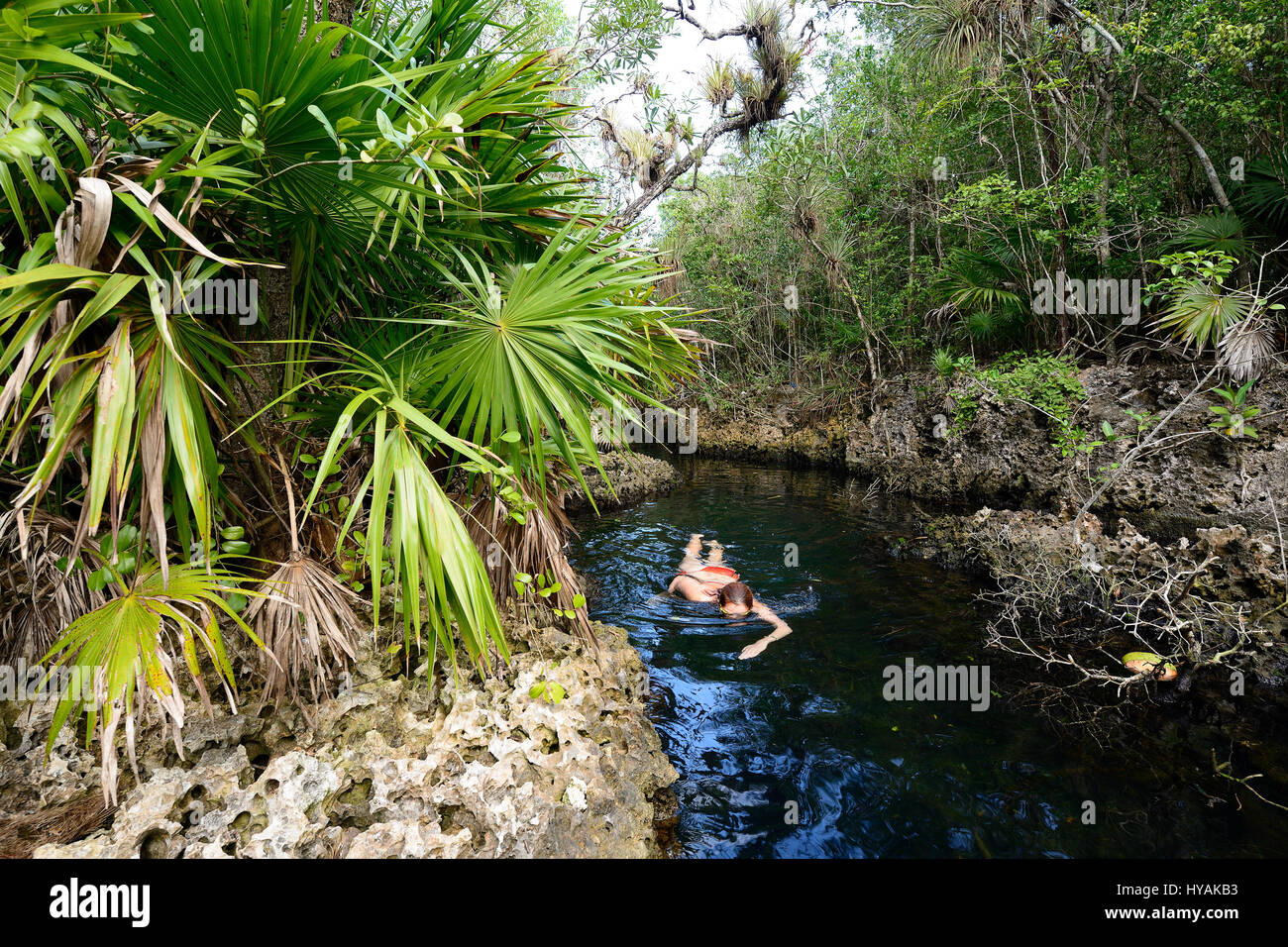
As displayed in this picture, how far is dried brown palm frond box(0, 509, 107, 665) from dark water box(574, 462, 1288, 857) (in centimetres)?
285

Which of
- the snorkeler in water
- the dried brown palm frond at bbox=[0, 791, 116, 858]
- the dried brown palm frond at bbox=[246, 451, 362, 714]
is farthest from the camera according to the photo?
the snorkeler in water

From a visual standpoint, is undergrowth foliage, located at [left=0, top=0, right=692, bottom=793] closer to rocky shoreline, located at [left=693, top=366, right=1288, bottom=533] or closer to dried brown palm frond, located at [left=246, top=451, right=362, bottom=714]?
dried brown palm frond, located at [left=246, top=451, right=362, bottom=714]

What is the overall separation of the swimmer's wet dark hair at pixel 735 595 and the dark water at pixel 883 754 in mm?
180

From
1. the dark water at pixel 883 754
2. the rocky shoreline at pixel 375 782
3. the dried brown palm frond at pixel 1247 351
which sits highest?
the dried brown palm frond at pixel 1247 351

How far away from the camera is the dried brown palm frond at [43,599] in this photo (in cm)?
217

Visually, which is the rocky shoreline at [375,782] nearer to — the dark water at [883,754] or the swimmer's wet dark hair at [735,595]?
the dark water at [883,754]

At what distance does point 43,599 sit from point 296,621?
1.04 metres

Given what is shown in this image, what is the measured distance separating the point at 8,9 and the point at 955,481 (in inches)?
392

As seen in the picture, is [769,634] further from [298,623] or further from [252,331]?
[252,331]

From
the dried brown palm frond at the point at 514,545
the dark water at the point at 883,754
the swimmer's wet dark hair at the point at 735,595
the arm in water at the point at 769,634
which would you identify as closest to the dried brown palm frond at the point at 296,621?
the dried brown palm frond at the point at 514,545

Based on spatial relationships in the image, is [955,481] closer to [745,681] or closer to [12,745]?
[745,681]

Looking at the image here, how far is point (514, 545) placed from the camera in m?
3.18

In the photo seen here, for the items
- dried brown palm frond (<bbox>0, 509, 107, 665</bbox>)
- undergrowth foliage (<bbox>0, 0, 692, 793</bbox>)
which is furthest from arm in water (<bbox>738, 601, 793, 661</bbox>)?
dried brown palm frond (<bbox>0, 509, 107, 665</bbox>)

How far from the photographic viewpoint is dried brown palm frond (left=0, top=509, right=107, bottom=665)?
2168 millimetres
